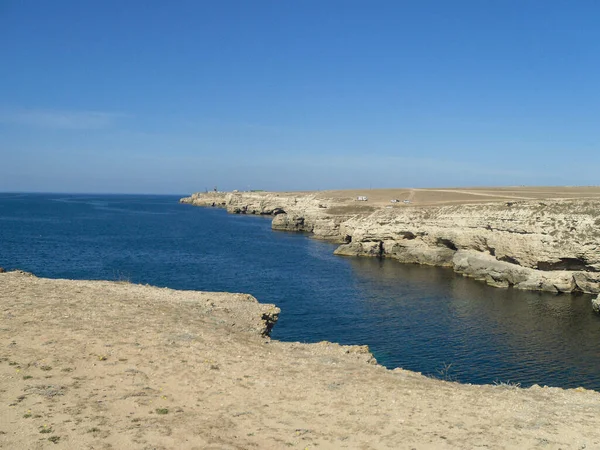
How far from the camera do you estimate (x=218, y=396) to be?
1409 cm

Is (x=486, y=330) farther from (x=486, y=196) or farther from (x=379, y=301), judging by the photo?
(x=486, y=196)

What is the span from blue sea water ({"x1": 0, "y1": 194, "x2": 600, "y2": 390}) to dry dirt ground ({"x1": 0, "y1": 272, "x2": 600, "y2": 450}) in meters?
10.6

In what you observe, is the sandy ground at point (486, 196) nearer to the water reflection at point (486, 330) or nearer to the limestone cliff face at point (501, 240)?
the limestone cliff face at point (501, 240)

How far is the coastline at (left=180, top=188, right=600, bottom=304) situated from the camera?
45.6 m

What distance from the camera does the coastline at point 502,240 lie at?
45.6m

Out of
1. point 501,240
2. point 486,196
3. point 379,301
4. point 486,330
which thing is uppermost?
point 486,196

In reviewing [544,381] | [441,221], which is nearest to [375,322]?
[544,381]

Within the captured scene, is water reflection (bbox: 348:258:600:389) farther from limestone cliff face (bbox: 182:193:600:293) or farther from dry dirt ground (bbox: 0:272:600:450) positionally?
dry dirt ground (bbox: 0:272:600:450)

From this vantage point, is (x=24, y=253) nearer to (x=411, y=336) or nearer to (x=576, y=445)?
(x=411, y=336)

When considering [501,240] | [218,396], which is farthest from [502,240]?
[218,396]

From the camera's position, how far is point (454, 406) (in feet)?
46.6

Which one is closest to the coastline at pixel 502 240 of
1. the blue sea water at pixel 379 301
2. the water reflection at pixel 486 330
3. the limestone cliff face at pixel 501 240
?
the limestone cliff face at pixel 501 240

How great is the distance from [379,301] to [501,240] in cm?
1880

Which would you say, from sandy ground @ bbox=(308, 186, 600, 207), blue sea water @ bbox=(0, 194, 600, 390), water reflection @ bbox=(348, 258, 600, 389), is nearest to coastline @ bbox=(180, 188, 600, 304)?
water reflection @ bbox=(348, 258, 600, 389)
